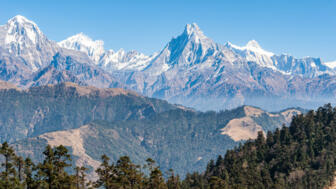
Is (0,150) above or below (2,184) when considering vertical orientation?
above

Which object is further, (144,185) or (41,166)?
(144,185)

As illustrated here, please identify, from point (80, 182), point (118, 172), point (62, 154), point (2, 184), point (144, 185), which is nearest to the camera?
point (2, 184)

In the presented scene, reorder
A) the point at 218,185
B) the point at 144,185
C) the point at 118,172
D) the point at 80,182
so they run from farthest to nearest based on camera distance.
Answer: the point at 218,185 → the point at 144,185 → the point at 118,172 → the point at 80,182

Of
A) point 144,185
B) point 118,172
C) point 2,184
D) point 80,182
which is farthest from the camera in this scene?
point 144,185

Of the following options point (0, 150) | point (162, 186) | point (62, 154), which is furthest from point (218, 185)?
point (0, 150)

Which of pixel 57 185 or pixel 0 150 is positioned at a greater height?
pixel 0 150

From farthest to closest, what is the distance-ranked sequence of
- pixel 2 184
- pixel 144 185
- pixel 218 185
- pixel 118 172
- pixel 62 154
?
1. pixel 218 185
2. pixel 144 185
3. pixel 118 172
4. pixel 62 154
5. pixel 2 184

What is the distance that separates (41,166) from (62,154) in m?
6.35

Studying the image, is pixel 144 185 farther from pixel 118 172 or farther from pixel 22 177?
pixel 22 177

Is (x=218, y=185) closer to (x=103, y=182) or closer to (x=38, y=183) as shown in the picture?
(x=103, y=182)

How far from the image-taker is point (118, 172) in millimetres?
147625

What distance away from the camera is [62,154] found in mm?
125500

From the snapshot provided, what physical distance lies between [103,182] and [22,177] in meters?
22.7

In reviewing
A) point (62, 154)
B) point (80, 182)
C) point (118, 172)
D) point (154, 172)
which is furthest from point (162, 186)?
point (62, 154)
